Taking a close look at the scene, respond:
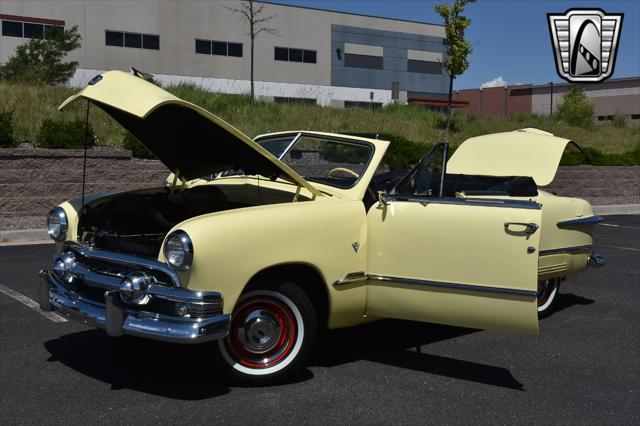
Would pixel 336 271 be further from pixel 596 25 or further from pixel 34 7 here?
pixel 34 7

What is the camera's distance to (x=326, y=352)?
17.3ft

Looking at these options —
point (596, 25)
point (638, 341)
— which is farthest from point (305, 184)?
point (596, 25)

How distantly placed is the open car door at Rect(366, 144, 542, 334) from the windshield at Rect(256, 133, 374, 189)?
0.69m

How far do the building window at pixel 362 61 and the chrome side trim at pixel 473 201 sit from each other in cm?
4711

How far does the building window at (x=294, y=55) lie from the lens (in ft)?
157

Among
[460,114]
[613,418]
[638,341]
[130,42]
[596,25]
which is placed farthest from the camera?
[130,42]

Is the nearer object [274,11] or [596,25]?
[596,25]

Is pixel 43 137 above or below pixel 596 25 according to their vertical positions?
below

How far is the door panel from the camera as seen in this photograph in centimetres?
446

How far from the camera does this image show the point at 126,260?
4.26 meters

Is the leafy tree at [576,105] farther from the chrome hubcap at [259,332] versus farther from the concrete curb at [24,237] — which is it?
the chrome hubcap at [259,332]

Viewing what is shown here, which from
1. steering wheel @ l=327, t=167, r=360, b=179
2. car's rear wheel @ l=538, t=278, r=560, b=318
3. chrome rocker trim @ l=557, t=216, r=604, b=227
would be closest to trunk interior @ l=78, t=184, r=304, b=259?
steering wheel @ l=327, t=167, r=360, b=179

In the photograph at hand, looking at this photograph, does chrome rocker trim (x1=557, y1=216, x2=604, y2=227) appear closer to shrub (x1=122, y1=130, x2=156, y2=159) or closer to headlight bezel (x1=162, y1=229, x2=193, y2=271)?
headlight bezel (x1=162, y1=229, x2=193, y2=271)

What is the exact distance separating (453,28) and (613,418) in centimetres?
2186
